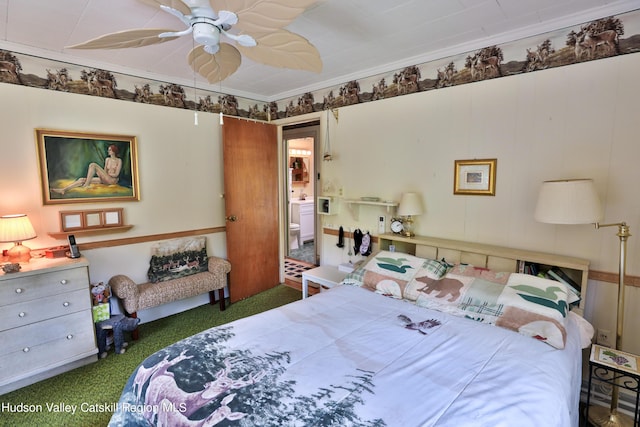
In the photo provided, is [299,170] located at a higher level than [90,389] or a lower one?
higher

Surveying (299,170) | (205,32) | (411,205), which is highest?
(205,32)

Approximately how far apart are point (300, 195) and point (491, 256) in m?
4.96

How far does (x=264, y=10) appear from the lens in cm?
134

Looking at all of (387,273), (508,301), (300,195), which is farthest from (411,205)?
(300,195)

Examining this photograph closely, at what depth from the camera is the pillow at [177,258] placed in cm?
325

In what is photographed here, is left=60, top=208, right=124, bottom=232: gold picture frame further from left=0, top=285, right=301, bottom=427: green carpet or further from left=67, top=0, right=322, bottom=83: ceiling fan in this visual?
left=67, top=0, right=322, bottom=83: ceiling fan

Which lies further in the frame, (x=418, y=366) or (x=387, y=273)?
(x=387, y=273)

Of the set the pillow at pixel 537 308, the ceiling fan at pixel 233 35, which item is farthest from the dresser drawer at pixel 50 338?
the pillow at pixel 537 308

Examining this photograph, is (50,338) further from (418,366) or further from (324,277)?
(418,366)

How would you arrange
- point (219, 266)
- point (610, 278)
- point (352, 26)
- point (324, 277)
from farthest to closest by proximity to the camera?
point (219, 266), point (324, 277), point (352, 26), point (610, 278)

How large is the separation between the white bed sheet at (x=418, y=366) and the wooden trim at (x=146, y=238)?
6.32ft

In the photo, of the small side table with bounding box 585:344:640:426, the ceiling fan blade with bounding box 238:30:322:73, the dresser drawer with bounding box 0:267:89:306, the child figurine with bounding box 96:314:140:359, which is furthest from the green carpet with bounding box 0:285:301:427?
the small side table with bounding box 585:344:640:426

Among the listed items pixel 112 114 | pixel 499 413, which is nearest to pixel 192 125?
pixel 112 114

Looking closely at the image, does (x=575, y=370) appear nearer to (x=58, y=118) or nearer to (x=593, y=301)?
(x=593, y=301)
